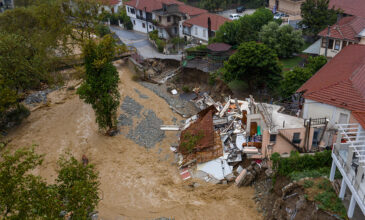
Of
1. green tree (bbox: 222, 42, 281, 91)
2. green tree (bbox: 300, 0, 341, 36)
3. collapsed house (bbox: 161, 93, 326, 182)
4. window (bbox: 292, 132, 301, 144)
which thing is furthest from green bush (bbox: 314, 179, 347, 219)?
green tree (bbox: 300, 0, 341, 36)

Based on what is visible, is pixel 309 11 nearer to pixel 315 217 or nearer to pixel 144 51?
pixel 144 51

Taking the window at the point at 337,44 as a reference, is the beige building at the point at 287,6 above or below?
above

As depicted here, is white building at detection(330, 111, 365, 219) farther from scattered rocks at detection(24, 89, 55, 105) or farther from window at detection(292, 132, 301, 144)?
scattered rocks at detection(24, 89, 55, 105)

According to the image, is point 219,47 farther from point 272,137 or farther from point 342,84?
point 272,137

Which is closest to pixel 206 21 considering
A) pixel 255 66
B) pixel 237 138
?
pixel 255 66

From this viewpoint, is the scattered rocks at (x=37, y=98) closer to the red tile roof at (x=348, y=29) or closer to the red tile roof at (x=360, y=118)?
the red tile roof at (x=348, y=29)

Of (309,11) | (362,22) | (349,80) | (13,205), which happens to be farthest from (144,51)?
(13,205)

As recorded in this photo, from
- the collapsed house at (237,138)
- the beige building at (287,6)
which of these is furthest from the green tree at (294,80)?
the beige building at (287,6)
